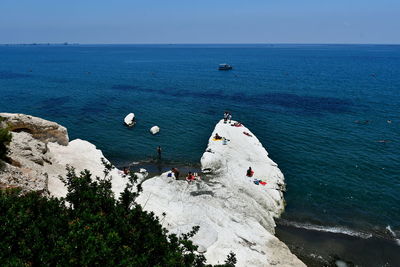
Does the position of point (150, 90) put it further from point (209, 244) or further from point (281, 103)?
point (209, 244)

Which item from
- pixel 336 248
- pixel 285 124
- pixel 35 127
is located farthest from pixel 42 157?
pixel 285 124

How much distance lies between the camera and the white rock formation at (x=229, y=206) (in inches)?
944

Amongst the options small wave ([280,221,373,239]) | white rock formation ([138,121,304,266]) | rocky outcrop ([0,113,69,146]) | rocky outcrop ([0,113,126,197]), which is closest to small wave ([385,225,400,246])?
small wave ([280,221,373,239])

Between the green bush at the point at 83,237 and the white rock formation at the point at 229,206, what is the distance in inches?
393

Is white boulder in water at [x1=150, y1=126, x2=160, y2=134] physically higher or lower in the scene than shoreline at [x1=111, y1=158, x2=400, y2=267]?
higher

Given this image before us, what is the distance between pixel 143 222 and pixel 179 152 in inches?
1244

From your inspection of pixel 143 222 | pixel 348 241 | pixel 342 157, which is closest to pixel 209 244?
pixel 143 222

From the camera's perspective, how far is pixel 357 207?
3353 centimetres

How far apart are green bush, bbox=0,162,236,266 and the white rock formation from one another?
998 centimetres

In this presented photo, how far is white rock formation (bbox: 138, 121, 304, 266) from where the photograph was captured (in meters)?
24.0

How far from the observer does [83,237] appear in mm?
11664

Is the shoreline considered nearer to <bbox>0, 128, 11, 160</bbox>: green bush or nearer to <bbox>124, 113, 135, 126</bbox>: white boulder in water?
<bbox>0, 128, 11, 160</bbox>: green bush

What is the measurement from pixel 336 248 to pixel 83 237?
25.0m

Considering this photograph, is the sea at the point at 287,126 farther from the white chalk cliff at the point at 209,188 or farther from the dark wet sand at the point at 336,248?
the white chalk cliff at the point at 209,188
